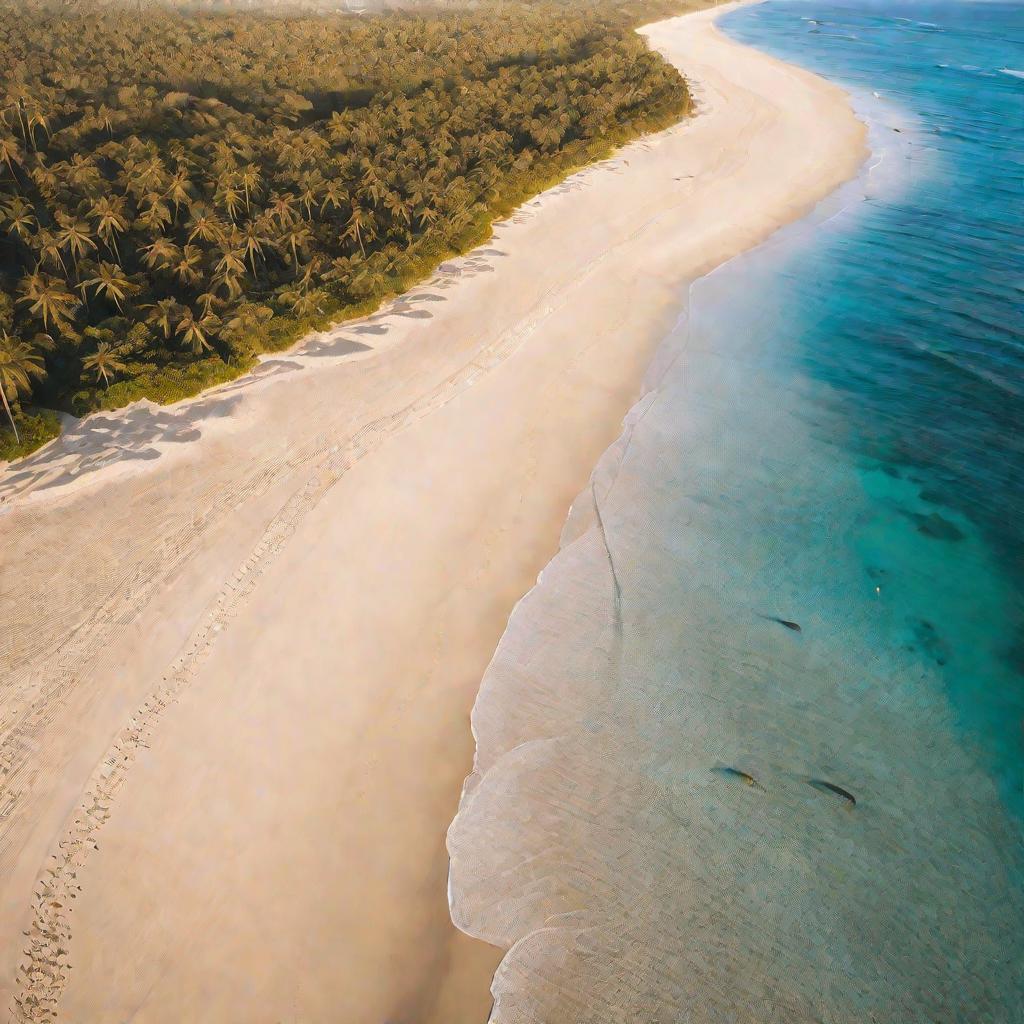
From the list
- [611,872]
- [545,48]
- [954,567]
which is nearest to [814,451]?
[954,567]

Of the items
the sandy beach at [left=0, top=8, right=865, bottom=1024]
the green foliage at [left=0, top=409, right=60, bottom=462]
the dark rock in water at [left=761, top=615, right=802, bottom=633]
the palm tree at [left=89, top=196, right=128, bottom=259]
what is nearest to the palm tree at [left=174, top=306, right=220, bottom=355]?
the sandy beach at [left=0, top=8, right=865, bottom=1024]

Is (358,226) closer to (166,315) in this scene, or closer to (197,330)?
(166,315)

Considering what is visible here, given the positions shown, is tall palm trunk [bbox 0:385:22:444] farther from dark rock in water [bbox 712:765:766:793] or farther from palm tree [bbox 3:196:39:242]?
dark rock in water [bbox 712:765:766:793]

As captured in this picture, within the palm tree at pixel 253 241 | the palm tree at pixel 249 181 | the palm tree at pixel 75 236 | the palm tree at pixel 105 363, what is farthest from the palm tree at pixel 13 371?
the palm tree at pixel 249 181

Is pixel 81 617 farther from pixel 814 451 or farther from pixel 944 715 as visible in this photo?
pixel 814 451

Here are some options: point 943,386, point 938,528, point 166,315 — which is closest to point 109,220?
point 166,315

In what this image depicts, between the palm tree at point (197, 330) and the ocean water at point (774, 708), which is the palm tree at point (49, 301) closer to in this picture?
the palm tree at point (197, 330)
